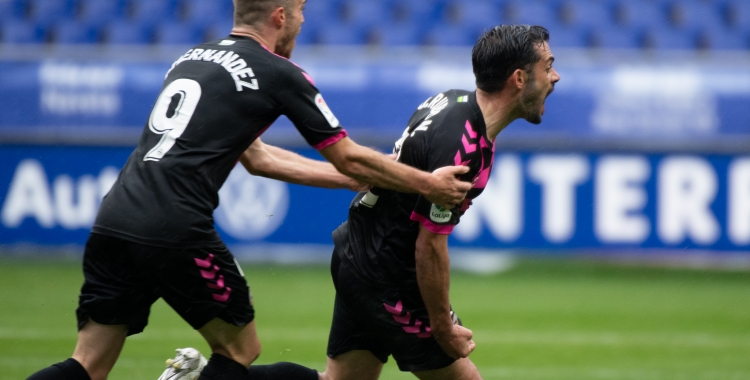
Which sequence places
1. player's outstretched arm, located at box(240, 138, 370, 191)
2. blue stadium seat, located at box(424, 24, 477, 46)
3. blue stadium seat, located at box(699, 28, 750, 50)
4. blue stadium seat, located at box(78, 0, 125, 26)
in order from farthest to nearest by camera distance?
blue stadium seat, located at box(78, 0, 125, 26), blue stadium seat, located at box(424, 24, 477, 46), blue stadium seat, located at box(699, 28, 750, 50), player's outstretched arm, located at box(240, 138, 370, 191)

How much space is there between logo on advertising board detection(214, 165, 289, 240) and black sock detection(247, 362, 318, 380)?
5355 mm

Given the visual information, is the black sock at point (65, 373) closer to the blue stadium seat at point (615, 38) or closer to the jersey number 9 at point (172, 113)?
the jersey number 9 at point (172, 113)

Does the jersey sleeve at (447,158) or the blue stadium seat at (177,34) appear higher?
the blue stadium seat at (177,34)

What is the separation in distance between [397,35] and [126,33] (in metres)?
3.30

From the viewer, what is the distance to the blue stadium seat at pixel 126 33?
1176 cm

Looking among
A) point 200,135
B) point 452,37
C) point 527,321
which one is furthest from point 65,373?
point 452,37

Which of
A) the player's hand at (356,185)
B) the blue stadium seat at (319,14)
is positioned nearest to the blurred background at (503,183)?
the blue stadium seat at (319,14)

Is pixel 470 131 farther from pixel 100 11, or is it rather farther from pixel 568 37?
pixel 100 11

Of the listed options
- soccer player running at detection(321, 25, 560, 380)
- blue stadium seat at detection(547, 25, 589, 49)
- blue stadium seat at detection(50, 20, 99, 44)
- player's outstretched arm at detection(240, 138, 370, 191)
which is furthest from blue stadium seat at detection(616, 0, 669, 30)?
soccer player running at detection(321, 25, 560, 380)

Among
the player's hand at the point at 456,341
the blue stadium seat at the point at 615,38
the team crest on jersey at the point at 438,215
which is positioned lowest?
the player's hand at the point at 456,341

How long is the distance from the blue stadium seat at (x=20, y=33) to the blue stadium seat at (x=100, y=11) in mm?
553

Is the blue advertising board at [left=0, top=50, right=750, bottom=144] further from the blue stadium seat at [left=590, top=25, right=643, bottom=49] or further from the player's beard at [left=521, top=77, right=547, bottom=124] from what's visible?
the player's beard at [left=521, top=77, right=547, bottom=124]

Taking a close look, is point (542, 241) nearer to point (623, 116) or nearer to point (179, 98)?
point (623, 116)

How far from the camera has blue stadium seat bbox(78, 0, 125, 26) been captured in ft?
39.1
